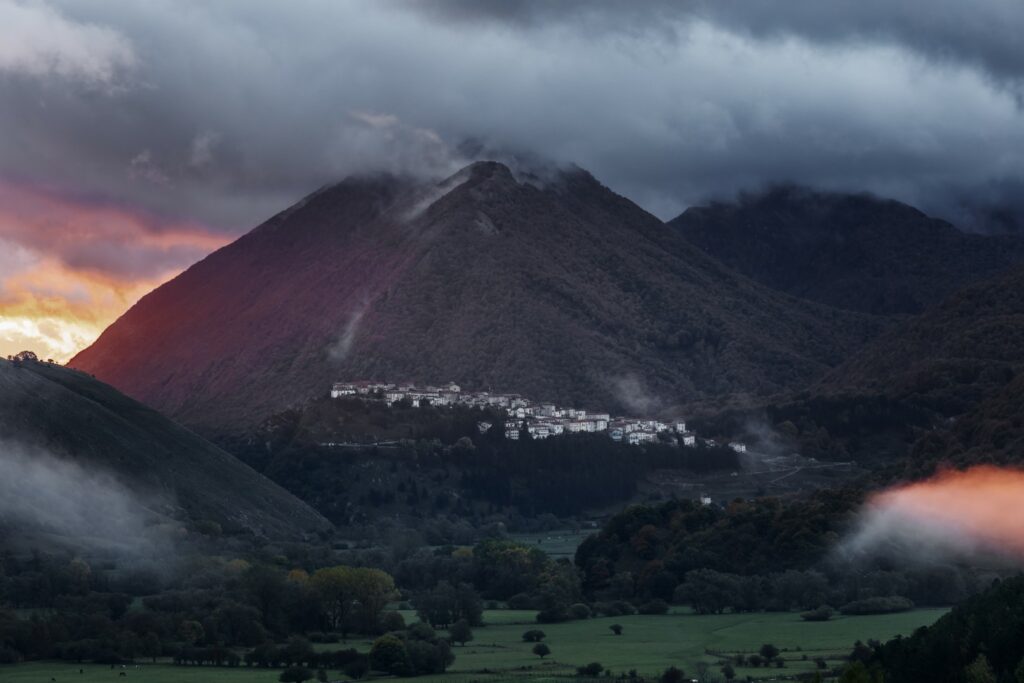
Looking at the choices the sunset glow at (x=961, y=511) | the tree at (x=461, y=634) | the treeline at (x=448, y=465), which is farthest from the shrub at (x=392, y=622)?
the treeline at (x=448, y=465)

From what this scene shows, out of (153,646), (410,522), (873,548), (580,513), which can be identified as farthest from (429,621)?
(580,513)

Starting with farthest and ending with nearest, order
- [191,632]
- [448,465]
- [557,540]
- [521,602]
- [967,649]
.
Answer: [448,465]
[557,540]
[521,602]
[191,632]
[967,649]

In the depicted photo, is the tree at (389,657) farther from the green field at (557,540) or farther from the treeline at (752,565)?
the green field at (557,540)

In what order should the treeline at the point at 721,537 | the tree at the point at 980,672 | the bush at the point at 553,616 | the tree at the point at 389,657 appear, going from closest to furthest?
the tree at the point at 980,672 < the tree at the point at 389,657 < the bush at the point at 553,616 < the treeline at the point at 721,537

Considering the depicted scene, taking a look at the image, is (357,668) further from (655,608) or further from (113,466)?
(113,466)

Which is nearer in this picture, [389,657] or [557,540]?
[389,657]

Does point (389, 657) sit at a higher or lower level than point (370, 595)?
lower

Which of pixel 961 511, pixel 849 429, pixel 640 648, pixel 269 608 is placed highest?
pixel 849 429

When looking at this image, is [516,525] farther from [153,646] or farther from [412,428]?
[153,646]

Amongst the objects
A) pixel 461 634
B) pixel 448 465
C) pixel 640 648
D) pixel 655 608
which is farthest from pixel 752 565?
pixel 448 465
